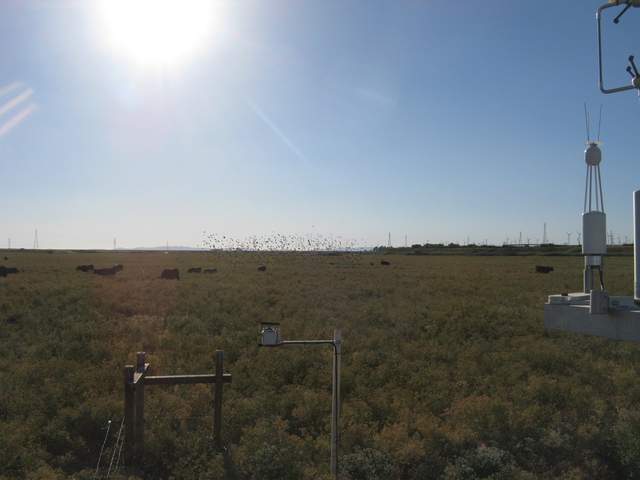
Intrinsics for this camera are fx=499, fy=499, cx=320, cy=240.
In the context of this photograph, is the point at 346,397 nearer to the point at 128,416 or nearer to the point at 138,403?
the point at 138,403

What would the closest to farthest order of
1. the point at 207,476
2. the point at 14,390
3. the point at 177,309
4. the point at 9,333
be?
1. the point at 207,476
2. the point at 14,390
3. the point at 9,333
4. the point at 177,309

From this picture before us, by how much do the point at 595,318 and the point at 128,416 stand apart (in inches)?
206

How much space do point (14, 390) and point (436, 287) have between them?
20635mm

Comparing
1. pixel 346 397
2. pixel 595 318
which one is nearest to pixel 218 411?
pixel 346 397

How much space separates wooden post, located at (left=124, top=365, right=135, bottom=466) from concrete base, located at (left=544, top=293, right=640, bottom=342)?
4.76m

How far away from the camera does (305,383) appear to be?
31.1 feet

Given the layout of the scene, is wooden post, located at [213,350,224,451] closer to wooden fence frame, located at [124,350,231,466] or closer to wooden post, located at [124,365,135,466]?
wooden fence frame, located at [124,350,231,466]

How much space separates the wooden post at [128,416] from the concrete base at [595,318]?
4.76 meters

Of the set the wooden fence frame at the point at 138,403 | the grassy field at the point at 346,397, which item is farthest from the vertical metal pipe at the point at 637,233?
the wooden fence frame at the point at 138,403

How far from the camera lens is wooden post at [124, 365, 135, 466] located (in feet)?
19.9

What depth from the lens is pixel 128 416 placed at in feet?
20.0

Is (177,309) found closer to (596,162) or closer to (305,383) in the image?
(305,383)

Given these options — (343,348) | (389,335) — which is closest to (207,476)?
(343,348)

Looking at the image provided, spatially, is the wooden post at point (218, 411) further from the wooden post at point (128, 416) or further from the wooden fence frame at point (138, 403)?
the wooden post at point (128, 416)
